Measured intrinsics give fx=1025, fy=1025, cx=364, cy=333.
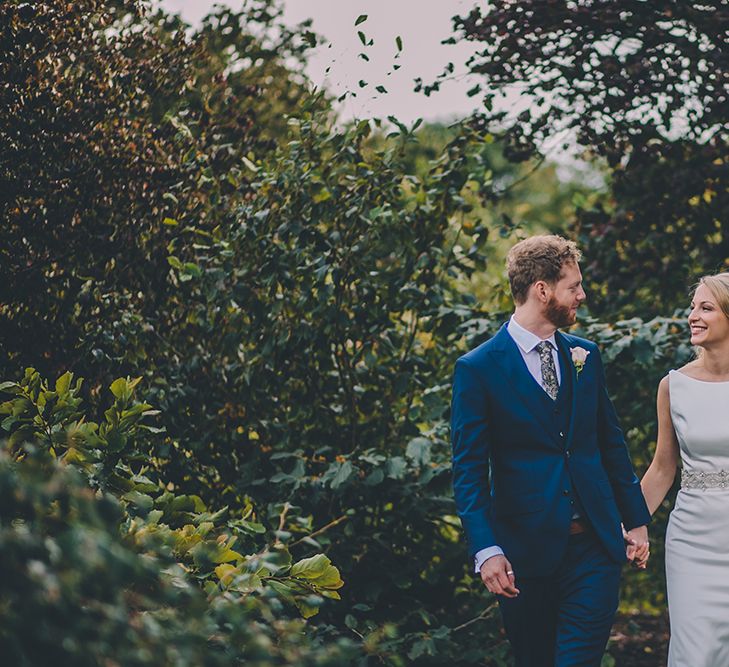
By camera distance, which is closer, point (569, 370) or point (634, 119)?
point (569, 370)

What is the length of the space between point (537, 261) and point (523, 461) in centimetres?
80

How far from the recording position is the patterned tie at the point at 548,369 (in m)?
4.11

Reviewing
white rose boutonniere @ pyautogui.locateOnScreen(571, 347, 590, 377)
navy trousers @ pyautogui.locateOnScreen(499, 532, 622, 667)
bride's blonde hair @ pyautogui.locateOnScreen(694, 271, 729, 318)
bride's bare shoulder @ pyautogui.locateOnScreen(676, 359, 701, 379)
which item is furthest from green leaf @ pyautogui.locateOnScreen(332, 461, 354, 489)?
bride's blonde hair @ pyautogui.locateOnScreen(694, 271, 729, 318)

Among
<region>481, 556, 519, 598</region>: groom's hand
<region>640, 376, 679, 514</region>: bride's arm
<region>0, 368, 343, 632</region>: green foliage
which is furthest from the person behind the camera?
<region>640, 376, 679, 514</region>: bride's arm

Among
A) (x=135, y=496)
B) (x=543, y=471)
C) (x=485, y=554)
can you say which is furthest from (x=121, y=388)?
(x=543, y=471)

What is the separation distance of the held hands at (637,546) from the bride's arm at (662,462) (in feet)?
1.46

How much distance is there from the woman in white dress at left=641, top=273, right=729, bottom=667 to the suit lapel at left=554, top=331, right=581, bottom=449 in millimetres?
716

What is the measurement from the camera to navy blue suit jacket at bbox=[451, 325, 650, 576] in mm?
3951

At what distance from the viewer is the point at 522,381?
406 cm

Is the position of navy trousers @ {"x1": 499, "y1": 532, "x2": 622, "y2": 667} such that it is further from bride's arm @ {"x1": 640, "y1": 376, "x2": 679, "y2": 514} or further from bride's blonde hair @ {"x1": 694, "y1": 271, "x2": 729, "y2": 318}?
bride's blonde hair @ {"x1": 694, "y1": 271, "x2": 729, "y2": 318}

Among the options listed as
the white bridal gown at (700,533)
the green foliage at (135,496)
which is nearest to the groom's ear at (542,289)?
the white bridal gown at (700,533)

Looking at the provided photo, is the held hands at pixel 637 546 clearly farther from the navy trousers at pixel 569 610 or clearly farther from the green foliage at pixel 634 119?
the green foliage at pixel 634 119

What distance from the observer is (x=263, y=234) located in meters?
5.52

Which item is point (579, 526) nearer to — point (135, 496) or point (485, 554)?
point (485, 554)
